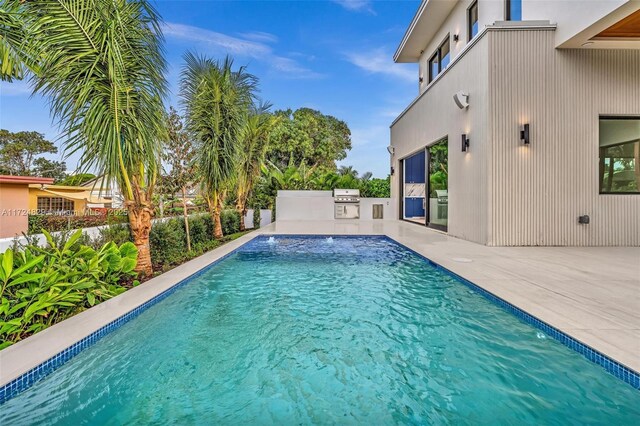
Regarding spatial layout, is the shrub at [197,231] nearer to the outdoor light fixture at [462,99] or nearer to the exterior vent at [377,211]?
the outdoor light fixture at [462,99]

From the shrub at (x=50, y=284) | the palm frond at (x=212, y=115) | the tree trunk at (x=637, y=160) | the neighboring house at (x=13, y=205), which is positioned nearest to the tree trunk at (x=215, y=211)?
the palm frond at (x=212, y=115)

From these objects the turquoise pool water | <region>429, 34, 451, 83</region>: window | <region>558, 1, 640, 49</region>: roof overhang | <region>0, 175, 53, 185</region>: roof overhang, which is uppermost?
<region>429, 34, 451, 83</region>: window

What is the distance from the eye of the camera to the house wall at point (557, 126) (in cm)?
654

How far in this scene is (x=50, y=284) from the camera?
294 cm

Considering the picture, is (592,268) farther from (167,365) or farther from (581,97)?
(167,365)

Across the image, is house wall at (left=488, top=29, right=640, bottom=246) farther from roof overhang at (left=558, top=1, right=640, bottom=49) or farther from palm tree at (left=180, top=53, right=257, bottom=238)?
palm tree at (left=180, top=53, right=257, bottom=238)

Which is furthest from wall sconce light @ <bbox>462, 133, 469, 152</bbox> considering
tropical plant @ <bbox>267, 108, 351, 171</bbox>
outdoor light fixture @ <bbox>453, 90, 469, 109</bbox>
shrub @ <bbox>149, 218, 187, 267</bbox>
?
tropical plant @ <bbox>267, 108, 351, 171</bbox>

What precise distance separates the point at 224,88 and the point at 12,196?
8033mm

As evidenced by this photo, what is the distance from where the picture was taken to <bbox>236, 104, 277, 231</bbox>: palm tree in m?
10.9

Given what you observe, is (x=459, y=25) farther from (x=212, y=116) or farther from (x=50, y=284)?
(x=50, y=284)

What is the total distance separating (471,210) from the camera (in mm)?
7348

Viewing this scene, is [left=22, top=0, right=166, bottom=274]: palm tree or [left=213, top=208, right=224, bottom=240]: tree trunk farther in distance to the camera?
[left=213, top=208, right=224, bottom=240]: tree trunk

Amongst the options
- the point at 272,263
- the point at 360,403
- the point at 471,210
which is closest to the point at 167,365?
the point at 360,403

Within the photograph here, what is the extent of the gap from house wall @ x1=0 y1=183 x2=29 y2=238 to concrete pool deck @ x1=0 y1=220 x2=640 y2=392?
7.92 meters
